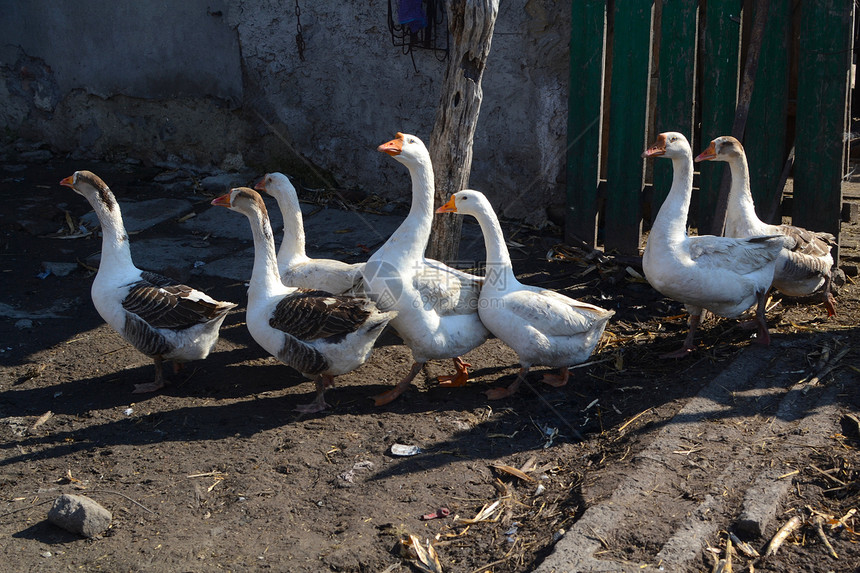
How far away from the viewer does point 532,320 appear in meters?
4.51

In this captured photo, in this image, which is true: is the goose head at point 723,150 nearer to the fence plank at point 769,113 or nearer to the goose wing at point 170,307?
the fence plank at point 769,113

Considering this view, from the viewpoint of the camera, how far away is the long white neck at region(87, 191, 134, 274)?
197 inches

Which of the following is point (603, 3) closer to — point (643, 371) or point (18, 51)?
point (643, 371)

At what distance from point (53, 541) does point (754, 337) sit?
4.31m

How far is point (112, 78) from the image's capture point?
933cm

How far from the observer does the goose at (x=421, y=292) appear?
15.2 feet

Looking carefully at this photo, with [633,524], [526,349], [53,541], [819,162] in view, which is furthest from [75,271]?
[819,162]

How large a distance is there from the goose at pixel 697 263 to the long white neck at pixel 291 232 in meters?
2.38

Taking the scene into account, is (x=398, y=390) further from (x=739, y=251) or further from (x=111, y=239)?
(x=739, y=251)

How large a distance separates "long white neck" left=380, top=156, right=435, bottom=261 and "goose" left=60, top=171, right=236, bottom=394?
43.3 inches

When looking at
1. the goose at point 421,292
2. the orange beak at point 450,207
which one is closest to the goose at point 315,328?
the goose at point 421,292

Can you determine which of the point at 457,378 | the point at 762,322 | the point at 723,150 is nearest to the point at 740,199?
the point at 723,150

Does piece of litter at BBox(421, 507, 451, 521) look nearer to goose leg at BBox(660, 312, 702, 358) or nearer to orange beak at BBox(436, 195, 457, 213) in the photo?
orange beak at BBox(436, 195, 457, 213)

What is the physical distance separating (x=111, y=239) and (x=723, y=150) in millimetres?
4152
